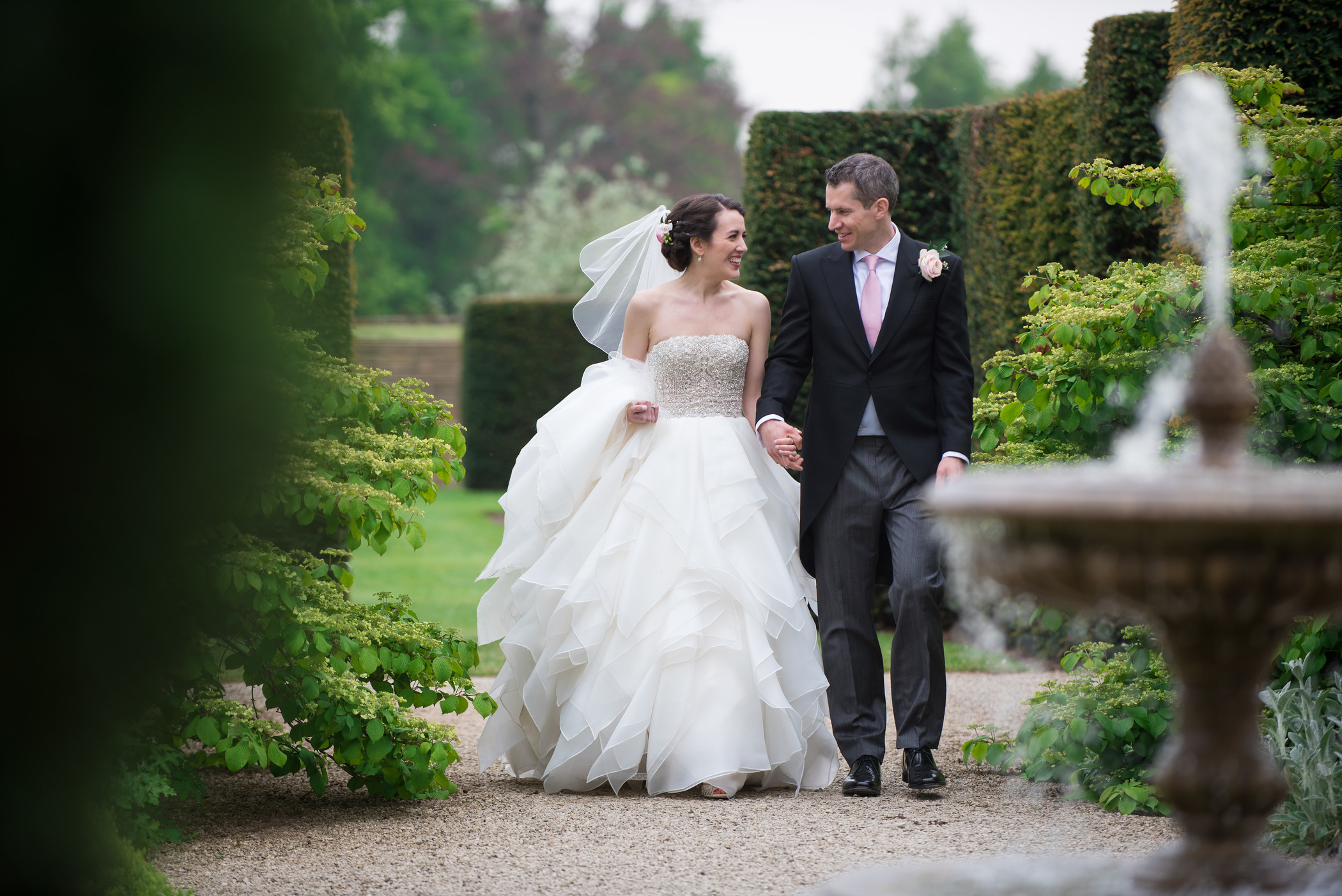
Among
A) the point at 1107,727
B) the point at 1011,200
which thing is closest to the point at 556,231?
the point at 1011,200

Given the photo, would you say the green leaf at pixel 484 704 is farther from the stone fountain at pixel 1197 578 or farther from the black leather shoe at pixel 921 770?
the stone fountain at pixel 1197 578

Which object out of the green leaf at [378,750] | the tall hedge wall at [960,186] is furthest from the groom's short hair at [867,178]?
the green leaf at [378,750]

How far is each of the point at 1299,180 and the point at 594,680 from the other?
2.89 metres

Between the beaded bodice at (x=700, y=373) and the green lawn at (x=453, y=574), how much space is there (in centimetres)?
274

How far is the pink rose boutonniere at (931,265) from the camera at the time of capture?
420cm

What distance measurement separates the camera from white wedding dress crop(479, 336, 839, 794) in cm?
412

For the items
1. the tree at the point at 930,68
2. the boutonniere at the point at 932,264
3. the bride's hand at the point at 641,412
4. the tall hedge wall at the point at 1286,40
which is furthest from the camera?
the tree at the point at 930,68

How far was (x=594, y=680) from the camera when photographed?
13.8 feet

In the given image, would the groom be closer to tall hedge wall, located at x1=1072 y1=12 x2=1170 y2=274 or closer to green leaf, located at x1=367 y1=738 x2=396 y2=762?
green leaf, located at x1=367 y1=738 x2=396 y2=762

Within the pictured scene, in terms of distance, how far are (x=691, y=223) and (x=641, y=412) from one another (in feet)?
2.49

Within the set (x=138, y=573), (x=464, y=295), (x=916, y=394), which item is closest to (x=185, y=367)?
(x=138, y=573)

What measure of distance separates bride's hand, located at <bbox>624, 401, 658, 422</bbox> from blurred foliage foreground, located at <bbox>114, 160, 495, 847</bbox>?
0.69m

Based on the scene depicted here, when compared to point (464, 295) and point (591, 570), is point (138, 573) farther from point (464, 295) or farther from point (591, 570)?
point (464, 295)

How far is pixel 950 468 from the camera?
4102 millimetres
